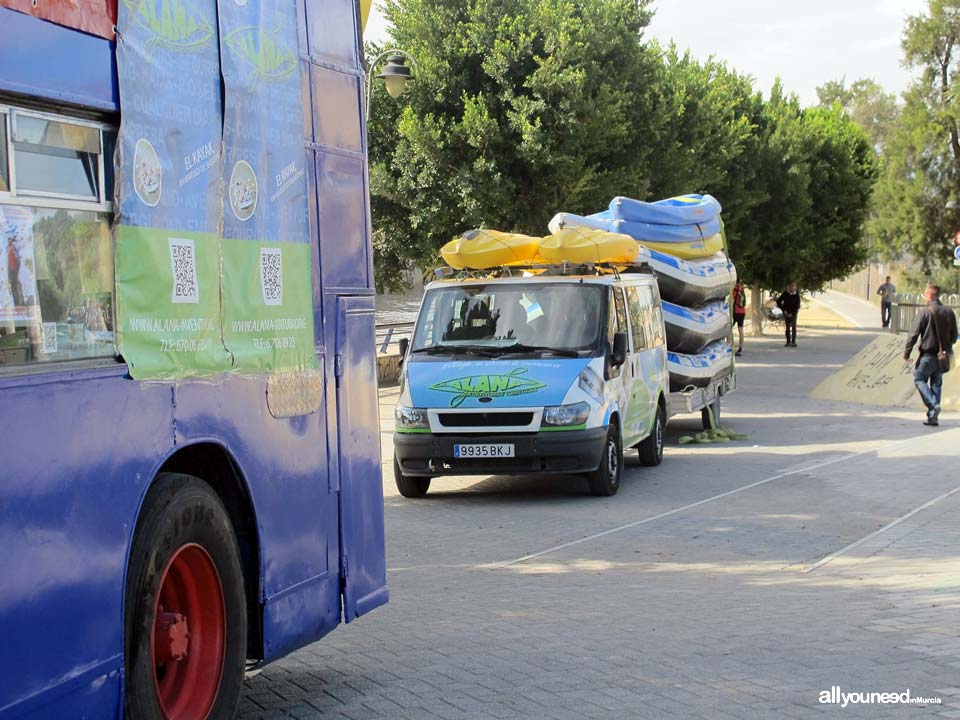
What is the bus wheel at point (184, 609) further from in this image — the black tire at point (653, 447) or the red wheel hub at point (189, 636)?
the black tire at point (653, 447)

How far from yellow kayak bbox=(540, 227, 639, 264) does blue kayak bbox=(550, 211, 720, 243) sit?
1.83 m

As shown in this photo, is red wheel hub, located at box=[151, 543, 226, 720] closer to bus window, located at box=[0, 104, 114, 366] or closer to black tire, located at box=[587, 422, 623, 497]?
bus window, located at box=[0, 104, 114, 366]

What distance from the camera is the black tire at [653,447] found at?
1595 centimetres

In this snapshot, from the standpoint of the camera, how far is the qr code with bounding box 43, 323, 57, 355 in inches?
159

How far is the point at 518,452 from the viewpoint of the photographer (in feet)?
42.4

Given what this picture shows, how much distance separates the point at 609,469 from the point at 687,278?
6.30m

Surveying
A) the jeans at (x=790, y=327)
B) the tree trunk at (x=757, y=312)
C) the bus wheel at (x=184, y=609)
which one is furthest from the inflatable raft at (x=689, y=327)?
the tree trunk at (x=757, y=312)

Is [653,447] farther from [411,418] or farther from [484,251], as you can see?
[411,418]

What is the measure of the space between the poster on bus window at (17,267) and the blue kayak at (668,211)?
1505cm

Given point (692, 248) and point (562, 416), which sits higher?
point (692, 248)

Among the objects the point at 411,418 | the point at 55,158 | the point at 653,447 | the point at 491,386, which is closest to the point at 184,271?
the point at 55,158

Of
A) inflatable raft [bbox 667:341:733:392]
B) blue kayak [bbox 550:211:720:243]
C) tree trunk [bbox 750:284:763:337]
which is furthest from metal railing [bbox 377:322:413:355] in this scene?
inflatable raft [bbox 667:341:733:392]

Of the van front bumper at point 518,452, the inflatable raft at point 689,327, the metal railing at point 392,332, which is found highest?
the inflatable raft at point 689,327

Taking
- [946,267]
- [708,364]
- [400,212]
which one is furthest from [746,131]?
[946,267]
